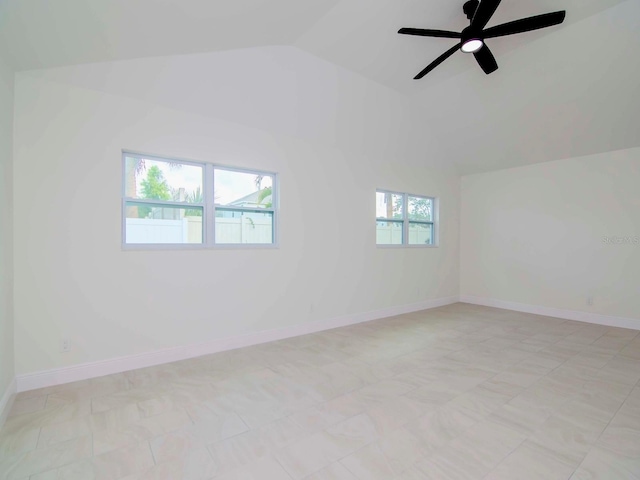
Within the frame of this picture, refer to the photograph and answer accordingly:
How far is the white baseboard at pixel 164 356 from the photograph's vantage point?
2.70 metres

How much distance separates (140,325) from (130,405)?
91cm

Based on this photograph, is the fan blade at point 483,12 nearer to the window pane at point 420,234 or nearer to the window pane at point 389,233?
the window pane at point 389,233

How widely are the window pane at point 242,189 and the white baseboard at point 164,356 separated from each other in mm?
1660

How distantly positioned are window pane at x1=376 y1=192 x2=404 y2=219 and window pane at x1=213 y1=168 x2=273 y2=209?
2.13 meters

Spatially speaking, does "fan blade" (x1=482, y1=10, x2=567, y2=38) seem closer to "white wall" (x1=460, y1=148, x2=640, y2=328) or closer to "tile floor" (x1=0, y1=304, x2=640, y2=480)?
"tile floor" (x1=0, y1=304, x2=640, y2=480)

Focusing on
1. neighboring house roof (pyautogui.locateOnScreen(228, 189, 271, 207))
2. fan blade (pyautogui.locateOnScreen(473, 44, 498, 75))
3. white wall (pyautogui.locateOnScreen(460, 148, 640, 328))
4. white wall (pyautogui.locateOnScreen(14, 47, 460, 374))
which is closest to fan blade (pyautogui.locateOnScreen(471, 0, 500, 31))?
fan blade (pyautogui.locateOnScreen(473, 44, 498, 75))

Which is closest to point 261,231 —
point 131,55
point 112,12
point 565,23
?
point 131,55

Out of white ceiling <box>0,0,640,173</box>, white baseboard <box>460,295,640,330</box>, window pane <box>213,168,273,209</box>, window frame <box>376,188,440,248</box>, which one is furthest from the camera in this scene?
window frame <box>376,188,440,248</box>

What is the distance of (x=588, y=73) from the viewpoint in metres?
3.69

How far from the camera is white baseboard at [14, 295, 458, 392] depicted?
270 cm

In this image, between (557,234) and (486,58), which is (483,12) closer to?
(486,58)

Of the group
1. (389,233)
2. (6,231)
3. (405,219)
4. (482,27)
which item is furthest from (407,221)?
(6,231)

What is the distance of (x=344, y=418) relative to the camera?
2217 millimetres

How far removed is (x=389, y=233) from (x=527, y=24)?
136 inches
